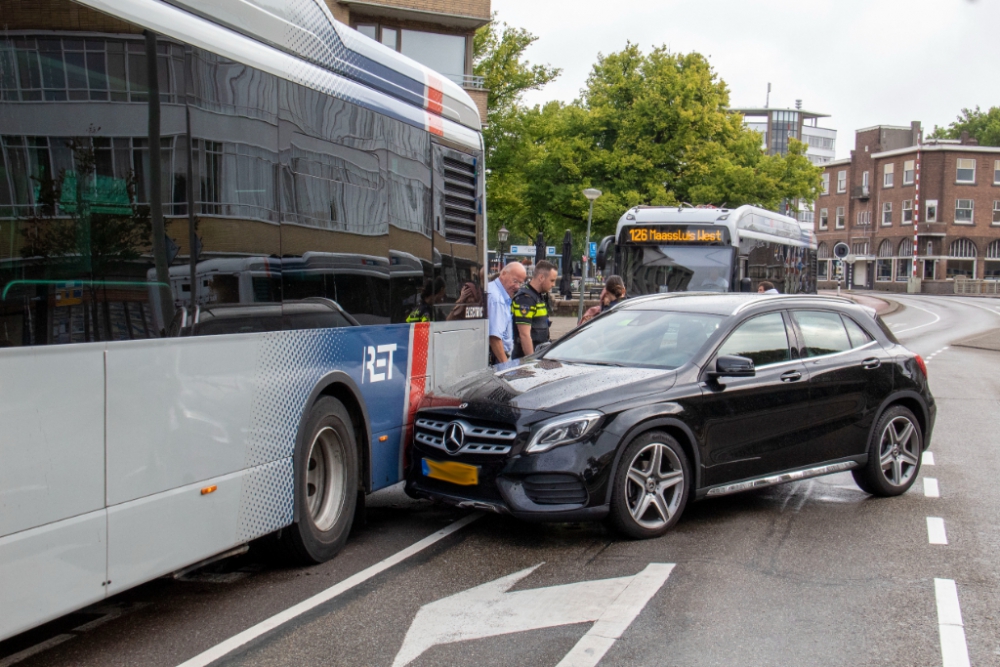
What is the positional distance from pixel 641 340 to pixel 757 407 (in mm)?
949

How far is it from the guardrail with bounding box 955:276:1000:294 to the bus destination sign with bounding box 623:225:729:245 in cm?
6501

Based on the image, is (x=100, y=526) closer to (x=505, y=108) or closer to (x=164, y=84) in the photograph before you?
(x=164, y=84)

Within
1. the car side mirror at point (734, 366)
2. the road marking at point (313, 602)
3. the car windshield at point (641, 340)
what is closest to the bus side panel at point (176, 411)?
the road marking at point (313, 602)

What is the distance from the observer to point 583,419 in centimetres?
617

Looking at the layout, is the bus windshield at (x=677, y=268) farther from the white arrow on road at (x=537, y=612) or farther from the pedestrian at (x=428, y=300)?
the white arrow on road at (x=537, y=612)

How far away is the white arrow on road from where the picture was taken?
14.8 ft

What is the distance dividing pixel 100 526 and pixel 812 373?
528cm

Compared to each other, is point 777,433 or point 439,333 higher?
point 439,333

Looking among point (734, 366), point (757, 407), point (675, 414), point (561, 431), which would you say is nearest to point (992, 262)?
point (757, 407)

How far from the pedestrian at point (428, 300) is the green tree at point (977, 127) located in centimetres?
10014

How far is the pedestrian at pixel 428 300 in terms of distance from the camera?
280 inches

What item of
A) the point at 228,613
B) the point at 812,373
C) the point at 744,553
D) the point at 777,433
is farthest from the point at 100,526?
the point at 812,373

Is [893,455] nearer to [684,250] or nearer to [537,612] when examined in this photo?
[537,612]

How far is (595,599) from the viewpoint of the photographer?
5203 mm
